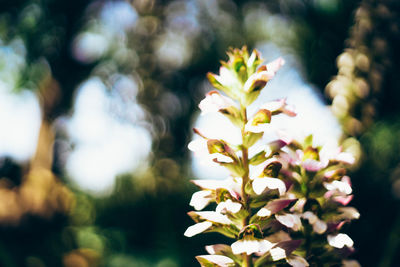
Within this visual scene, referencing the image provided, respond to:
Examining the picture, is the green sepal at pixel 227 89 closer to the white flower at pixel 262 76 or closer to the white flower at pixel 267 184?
the white flower at pixel 262 76

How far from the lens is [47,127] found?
560 cm

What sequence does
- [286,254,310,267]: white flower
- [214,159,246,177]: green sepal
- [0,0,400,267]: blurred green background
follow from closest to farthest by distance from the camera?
[286,254,310,267]: white flower → [214,159,246,177]: green sepal → [0,0,400,267]: blurred green background

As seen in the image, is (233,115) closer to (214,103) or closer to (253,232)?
(214,103)

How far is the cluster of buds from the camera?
61cm

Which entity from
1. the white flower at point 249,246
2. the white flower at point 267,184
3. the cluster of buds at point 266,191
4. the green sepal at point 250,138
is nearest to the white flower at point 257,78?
the cluster of buds at point 266,191

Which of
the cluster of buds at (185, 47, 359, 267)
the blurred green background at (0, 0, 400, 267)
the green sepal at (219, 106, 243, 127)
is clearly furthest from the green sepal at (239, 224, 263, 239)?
the blurred green background at (0, 0, 400, 267)

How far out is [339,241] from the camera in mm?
605

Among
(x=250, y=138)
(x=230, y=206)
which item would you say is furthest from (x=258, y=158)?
(x=230, y=206)

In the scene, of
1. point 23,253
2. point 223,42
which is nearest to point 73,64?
point 223,42

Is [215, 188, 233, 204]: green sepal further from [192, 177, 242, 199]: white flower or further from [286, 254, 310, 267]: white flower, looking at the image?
[286, 254, 310, 267]: white flower

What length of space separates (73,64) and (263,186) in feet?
19.0

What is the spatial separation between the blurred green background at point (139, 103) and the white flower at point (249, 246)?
1.80 m

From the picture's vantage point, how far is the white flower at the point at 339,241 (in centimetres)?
59

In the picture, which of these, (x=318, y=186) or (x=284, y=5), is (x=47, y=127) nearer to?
(x=284, y=5)
